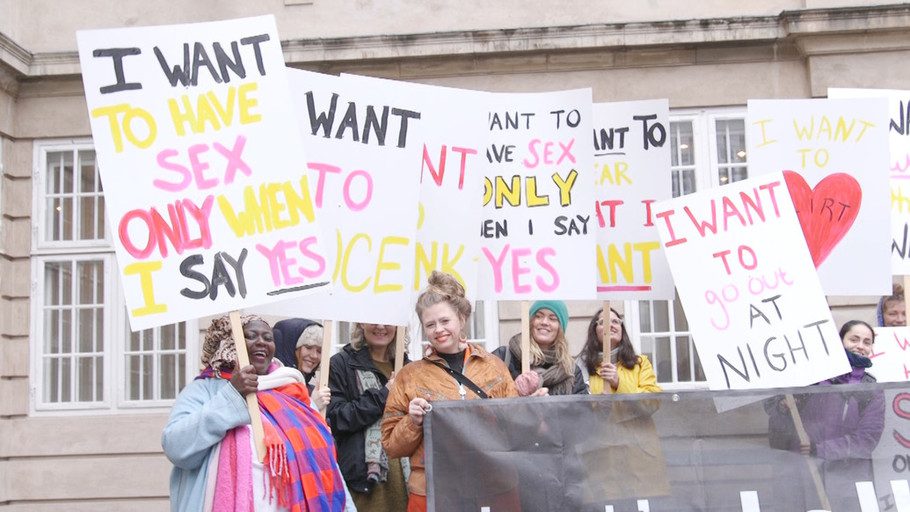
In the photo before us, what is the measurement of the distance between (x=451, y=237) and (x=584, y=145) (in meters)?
0.94

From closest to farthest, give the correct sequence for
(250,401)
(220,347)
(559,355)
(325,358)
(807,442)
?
(807,442) < (250,401) < (220,347) < (325,358) < (559,355)

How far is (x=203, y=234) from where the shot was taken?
435 centimetres

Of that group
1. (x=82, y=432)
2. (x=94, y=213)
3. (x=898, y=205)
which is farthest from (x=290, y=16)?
(x=898, y=205)

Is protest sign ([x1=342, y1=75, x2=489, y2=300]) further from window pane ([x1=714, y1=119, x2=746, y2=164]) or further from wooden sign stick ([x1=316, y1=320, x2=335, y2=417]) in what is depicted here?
window pane ([x1=714, y1=119, x2=746, y2=164])

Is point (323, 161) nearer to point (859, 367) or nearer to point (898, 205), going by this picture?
point (859, 367)

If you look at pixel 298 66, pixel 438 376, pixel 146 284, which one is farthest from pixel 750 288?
pixel 298 66

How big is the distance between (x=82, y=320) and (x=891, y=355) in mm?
7242

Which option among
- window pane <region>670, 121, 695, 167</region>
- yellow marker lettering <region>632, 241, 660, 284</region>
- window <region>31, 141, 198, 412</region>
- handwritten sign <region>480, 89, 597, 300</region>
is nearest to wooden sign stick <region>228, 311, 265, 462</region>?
handwritten sign <region>480, 89, 597, 300</region>

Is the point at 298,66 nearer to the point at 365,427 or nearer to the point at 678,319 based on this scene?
the point at 678,319

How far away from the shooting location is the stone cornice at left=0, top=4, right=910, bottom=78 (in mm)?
9508

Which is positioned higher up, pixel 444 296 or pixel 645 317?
pixel 645 317

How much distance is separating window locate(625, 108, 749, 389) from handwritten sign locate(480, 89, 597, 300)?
409 centimetres

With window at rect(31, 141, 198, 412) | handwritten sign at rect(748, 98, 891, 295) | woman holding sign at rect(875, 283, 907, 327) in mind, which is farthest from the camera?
window at rect(31, 141, 198, 412)

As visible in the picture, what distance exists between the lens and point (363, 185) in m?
5.18
